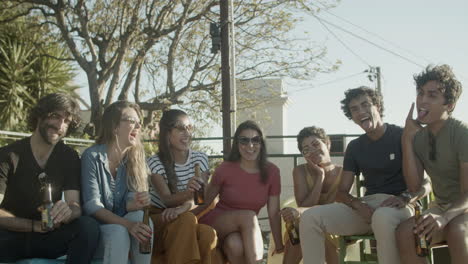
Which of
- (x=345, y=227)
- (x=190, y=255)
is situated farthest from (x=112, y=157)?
(x=345, y=227)

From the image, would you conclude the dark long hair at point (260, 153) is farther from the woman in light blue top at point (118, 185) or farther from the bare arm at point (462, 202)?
the bare arm at point (462, 202)

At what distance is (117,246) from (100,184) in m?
0.53

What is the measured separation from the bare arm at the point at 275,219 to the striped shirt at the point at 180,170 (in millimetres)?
595

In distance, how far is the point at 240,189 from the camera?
4.54 meters

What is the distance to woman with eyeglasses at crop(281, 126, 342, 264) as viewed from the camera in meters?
4.70

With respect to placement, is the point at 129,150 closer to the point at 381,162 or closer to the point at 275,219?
the point at 275,219

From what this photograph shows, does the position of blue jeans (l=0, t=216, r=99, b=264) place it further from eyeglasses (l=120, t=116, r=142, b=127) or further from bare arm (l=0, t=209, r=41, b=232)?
eyeglasses (l=120, t=116, r=142, b=127)

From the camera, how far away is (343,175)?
466 centimetres

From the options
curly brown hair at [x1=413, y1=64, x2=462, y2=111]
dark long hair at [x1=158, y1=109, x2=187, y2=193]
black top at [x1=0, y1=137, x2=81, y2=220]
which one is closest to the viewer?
black top at [x1=0, y1=137, x2=81, y2=220]

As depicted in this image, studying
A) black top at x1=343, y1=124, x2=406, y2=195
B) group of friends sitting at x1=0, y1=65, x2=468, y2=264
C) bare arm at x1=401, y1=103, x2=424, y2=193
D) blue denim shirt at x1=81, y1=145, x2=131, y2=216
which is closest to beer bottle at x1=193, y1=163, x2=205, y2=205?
group of friends sitting at x1=0, y1=65, x2=468, y2=264

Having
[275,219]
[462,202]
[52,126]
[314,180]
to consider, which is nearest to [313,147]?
[314,180]

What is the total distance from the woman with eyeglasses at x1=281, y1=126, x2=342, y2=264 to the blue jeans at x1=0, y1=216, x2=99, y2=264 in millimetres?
1741

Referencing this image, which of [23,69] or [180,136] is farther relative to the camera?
[23,69]

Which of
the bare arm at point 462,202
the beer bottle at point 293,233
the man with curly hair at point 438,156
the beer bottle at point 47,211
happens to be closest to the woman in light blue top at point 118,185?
the beer bottle at point 47,211
